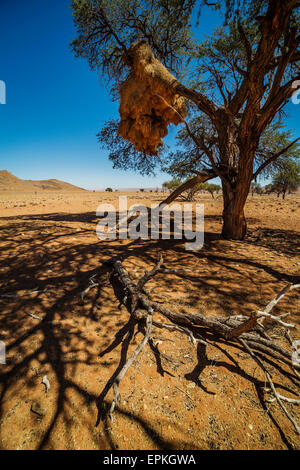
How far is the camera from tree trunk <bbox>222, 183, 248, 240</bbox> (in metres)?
5.82

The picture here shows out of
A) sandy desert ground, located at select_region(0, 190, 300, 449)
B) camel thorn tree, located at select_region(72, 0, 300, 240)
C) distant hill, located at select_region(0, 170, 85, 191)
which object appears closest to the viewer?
sandy desert ground, located at select_region(0, 190, 300, 449)

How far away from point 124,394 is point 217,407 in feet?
2.71

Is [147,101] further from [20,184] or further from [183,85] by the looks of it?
[20,184]

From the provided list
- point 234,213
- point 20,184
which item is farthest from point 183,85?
point 20,184

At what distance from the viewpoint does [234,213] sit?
5.94 metres

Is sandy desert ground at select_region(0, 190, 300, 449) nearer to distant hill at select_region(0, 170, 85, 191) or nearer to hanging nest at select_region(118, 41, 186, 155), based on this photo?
hanging nest at select_region(118, 41, 186, 155)

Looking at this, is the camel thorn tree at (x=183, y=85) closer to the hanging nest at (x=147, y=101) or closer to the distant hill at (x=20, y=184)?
the hanging nest at (x=147, y=101)

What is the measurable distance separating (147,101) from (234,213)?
14.7 ft

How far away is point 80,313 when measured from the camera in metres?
2.66

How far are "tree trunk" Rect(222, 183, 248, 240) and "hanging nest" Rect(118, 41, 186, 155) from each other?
9.13 ft

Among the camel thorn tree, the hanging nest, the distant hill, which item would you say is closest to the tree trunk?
the camel thorn tree

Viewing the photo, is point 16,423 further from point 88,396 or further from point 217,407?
point 217,407

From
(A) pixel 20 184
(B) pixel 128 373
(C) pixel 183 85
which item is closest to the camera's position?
(B) pixel 128 373

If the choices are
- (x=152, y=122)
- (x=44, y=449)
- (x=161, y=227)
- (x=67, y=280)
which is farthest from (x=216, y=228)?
(x=44, y=449)
